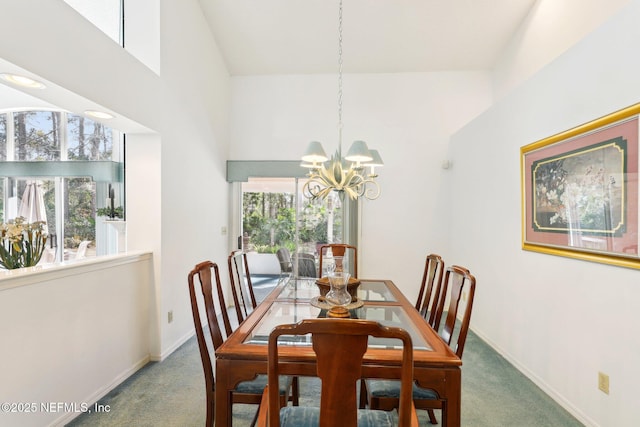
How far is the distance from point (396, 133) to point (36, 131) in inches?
193

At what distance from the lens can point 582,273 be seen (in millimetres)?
2156

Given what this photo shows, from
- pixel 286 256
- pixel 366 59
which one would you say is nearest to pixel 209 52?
pixel 366 59

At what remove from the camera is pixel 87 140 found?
4.20 metres

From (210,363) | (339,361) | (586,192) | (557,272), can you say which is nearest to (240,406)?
(210,363)

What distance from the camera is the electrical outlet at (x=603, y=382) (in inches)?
76.4

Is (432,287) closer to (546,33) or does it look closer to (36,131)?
(546,33)

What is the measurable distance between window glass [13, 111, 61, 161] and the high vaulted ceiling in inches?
97.8

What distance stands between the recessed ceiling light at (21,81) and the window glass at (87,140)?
2.34 m

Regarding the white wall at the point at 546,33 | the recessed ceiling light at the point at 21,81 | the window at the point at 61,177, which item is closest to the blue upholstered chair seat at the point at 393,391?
the recessed ceiling light at the point at 21,81

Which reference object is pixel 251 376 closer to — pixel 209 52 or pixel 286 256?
pixel 286 256

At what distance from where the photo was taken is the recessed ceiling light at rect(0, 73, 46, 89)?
5.88ft

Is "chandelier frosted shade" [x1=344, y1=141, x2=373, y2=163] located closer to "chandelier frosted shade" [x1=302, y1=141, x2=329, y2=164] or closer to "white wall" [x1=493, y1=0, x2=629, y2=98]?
"chandelier frosted shade" [x1=302, y1=141, x2=329, y2=164]

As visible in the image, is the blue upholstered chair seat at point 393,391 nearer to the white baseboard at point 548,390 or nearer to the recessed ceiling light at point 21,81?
the white baseboard at point 548,390

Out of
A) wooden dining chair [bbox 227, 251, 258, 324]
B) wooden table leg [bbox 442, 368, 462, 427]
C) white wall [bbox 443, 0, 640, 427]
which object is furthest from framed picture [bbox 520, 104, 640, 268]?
wooden dining chair [bbox 227, 251, 258, 324]
